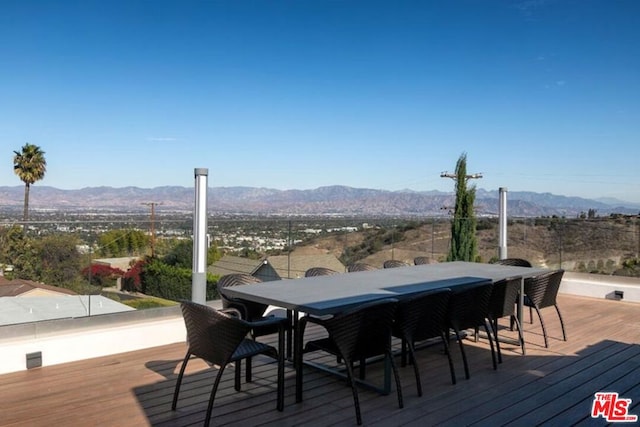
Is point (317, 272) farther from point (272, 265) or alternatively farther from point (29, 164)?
point (29, 164)

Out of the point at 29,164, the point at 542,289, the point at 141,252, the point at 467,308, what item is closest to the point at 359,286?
the point at 467,308

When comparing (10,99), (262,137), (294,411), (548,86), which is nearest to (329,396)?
(294,411)

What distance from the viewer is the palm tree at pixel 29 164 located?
87.8ft

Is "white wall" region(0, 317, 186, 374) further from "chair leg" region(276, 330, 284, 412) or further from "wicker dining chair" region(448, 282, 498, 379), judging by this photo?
"wicker dining chair" region(448, 282, 498, 379)

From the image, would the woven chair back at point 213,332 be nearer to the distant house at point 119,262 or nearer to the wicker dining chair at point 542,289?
the distant house at point 119,262

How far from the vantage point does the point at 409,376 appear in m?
3.67

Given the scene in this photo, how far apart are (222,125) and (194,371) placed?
87.0 ft

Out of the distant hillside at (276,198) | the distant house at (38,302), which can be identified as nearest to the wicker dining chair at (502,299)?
the distant house at (38,302)

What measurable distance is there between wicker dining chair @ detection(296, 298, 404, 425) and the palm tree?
2887 cm

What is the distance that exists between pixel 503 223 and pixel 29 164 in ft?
91.7

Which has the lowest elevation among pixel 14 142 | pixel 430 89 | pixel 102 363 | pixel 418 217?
pixel 102 363

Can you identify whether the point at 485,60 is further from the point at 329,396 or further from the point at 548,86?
the point at 329,396

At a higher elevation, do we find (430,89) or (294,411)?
(430,89)

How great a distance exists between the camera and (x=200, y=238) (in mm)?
4609
